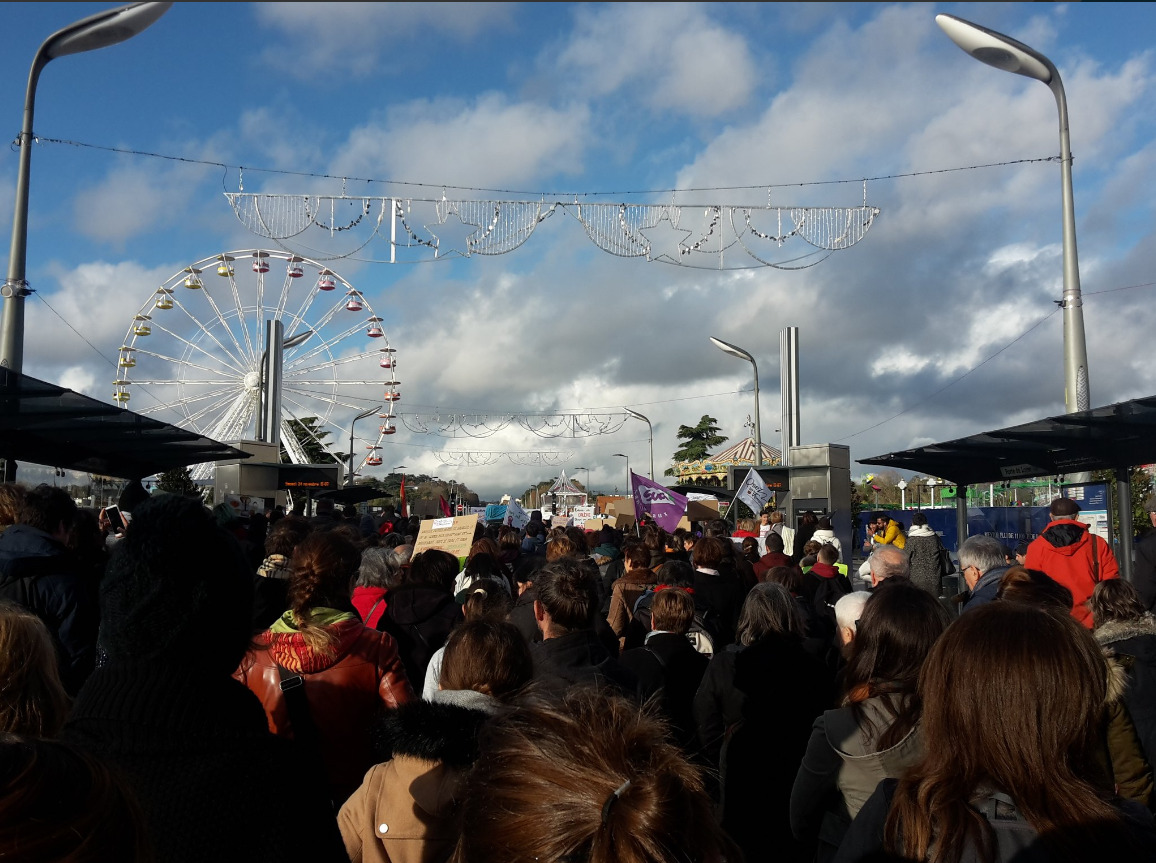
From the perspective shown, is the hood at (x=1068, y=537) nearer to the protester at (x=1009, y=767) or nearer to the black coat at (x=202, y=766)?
the protester at (x=1009, y=767)

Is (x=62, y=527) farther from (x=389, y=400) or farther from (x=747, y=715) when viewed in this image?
(x=389, y=400)

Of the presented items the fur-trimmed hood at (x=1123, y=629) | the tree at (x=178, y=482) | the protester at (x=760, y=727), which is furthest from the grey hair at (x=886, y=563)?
the tree at (x=178, y=482)

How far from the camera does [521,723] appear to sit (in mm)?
1546

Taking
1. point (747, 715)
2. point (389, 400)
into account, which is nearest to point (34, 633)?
point (747, 715)

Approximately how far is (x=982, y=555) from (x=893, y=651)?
3259 mm

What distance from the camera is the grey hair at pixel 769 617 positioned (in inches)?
194

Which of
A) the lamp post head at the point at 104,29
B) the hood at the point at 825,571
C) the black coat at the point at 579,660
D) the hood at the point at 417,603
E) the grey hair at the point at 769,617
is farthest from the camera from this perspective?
the lamp post head at the point at 104,29

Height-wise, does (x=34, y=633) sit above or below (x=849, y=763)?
above

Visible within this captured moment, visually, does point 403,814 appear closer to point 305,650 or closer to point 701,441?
point 305,650

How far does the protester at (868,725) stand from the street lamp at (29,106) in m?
8.80

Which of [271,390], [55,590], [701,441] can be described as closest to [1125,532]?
[55,590]

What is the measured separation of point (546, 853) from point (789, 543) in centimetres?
1351

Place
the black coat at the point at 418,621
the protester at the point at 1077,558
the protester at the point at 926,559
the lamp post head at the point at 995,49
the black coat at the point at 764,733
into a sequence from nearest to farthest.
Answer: the black coat at the point at 764,733 → the black coat at the point at 418,621 → the protester at the point at 1077,558 → the protester at the point at 926,559 → the lamp post head at the point at 995,49

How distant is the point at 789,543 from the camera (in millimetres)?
14469
